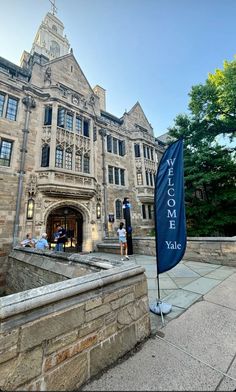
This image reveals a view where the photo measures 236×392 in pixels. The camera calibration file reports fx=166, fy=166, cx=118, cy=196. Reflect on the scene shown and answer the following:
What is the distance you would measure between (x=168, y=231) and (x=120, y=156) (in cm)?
1434

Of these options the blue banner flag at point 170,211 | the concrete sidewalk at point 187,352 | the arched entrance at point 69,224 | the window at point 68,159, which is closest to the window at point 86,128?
the window at point 68,159

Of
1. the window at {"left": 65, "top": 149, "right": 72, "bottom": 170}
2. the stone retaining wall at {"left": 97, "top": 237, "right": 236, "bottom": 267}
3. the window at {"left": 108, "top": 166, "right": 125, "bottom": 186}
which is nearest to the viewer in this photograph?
the stone retaining wall at {"left": 97, "top": 237, "right": 236, "bottom": 267}

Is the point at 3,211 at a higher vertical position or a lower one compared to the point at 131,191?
lower

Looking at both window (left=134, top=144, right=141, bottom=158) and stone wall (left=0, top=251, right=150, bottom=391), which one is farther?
window (left=134, top=144, right=141, bottom=158)

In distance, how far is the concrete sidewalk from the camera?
1675 mm

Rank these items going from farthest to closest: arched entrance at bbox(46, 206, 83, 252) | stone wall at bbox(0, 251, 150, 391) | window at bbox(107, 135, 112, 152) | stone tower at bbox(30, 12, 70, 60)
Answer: stone tower at bbox(30, 12, 70, 60) → window at bbox(107, 135, 112, 152) → arched entrance at bbox(46, 206, 83, 252) → stone wall at bbox(0, 251, 150, 391)

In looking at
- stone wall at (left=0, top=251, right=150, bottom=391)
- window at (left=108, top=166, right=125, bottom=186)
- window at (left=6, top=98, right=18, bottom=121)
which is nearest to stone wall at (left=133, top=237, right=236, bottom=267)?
stone wall at (left=0, top=251, right=150, bottom=391)

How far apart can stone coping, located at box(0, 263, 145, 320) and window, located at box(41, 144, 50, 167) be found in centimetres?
1057

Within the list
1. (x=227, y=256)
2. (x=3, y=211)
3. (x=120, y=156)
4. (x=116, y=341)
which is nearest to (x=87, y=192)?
(x=3, y=211)

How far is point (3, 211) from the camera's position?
9.48 metres

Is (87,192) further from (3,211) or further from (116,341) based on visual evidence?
(116,341)

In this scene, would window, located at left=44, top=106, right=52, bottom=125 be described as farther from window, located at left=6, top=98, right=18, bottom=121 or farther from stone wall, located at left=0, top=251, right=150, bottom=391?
stone wall, located at left=0, top=251, right=150, bottom=391

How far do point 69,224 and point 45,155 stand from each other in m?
5.69

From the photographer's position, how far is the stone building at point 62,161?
10.3 meters
